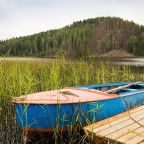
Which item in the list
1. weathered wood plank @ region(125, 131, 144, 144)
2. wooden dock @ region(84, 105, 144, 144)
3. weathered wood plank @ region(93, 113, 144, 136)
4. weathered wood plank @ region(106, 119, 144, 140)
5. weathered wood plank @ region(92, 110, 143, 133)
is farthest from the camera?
weathered wood plank @ region(92, 110, 143, 133)

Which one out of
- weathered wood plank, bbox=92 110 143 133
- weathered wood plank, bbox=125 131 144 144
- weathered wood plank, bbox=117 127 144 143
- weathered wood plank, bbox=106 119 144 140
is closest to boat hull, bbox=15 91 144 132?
weathered wood plank, bbox=92 110 143 133

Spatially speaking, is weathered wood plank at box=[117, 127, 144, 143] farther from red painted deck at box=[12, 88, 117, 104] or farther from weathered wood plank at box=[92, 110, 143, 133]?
red painted deck at box=[12, 88, 117, 104]

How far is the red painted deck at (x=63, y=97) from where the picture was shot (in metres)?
5.91

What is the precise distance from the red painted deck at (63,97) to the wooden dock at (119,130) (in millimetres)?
541

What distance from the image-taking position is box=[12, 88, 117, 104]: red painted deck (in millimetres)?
5914

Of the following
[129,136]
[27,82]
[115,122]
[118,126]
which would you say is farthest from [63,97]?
[27,82]

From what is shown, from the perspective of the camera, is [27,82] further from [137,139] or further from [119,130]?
[137,139]

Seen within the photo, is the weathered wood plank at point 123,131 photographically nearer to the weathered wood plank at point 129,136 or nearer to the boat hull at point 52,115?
the weathered wood plank at point 129,136

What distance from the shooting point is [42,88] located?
8.85 metres

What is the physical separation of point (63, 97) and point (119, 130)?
50.1 inches

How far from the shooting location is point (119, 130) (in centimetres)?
555

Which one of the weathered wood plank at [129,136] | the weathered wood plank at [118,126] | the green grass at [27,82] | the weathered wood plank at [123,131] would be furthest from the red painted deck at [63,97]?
the weathered wood plank at [129,136]

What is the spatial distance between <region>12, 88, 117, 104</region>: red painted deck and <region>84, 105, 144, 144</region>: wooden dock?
541 millimetres

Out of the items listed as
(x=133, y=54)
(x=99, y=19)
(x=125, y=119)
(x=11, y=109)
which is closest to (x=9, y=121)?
(x=11, y=109)
